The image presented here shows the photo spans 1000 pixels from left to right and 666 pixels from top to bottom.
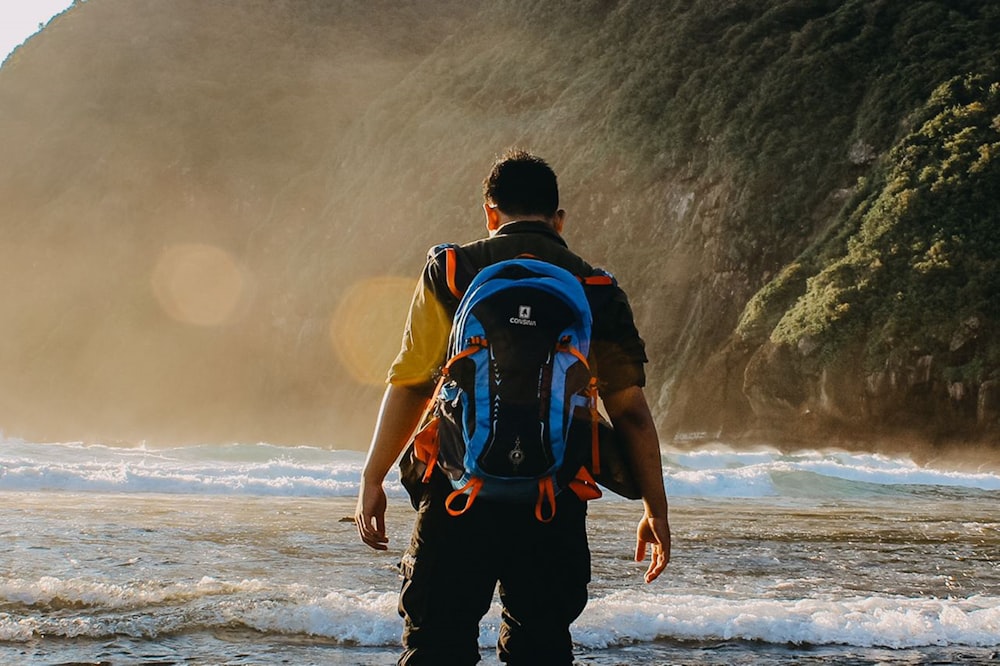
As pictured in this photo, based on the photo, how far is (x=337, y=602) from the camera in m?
4.93

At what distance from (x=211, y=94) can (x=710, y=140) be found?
44.1m

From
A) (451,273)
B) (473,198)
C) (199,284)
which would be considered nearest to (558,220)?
(451,273)

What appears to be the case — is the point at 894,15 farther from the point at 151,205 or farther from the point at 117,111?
the point at 117,111

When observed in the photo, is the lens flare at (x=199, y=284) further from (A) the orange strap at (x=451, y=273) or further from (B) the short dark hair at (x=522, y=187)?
(A) the orange strap at (x=451, y=273)

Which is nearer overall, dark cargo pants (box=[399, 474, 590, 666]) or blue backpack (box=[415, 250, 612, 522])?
blue backpack (box=[415, 250, 612, 522])

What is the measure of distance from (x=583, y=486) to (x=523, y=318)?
0.52m

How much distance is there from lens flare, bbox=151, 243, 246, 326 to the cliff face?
24cm

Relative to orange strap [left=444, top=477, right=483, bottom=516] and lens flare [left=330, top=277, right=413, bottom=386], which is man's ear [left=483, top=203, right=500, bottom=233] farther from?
lens flare [left=330, top=277, right=413, bottom=386]

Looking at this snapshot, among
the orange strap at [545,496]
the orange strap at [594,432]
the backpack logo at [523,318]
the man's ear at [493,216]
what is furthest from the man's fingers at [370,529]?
the man's ear at [493,216]

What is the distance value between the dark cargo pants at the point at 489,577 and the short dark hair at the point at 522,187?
2.74ft

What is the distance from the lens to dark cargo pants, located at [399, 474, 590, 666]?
2.55m

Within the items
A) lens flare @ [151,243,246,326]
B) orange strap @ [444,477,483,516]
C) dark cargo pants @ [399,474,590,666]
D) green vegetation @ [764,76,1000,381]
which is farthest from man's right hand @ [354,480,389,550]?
lens flare @ [151,243,246,326]

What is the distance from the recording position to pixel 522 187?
2.85 m

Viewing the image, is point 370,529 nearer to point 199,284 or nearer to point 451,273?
point 451,273
